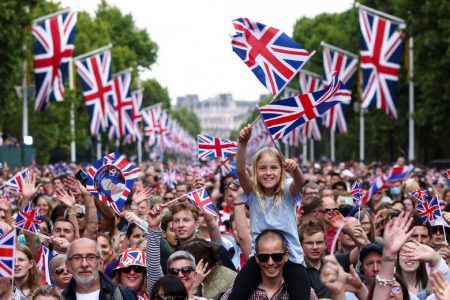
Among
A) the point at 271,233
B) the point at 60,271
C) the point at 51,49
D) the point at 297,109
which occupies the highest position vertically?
the point at 51,49

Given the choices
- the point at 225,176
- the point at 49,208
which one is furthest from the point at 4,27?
the point at 49,208

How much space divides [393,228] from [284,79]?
4.56 metres

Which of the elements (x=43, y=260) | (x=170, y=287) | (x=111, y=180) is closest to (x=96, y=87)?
(x=111, y=180)

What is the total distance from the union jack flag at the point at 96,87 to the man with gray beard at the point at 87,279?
109 ft

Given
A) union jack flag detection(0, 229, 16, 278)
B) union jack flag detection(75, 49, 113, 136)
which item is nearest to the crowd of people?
union jack flag detection(0, 229, 16, 278)

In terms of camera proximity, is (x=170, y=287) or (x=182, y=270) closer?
(x=170, y=287)

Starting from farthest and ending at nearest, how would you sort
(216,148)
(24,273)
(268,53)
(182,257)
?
(216,148) < (268,53) < (24,273) < (182,257)

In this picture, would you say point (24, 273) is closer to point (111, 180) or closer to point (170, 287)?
point (170, 287)

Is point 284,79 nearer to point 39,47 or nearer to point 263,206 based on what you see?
point 263,206

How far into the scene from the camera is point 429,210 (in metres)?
12.0

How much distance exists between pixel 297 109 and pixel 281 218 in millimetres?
2326

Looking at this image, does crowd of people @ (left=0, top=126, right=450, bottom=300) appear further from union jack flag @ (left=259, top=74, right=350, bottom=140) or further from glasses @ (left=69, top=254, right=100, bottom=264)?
union jack flag @ (left=259, top=74, right=350, bottom=140)

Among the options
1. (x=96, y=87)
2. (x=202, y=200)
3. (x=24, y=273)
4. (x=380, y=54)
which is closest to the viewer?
(x=24, y=273)

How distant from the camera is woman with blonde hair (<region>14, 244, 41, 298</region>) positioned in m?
9.27
